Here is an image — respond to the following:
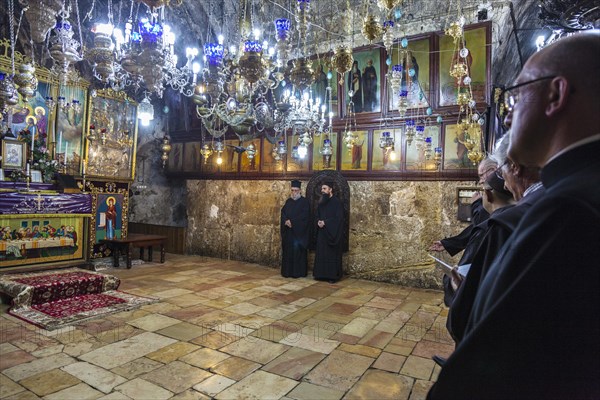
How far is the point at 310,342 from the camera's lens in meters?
4.11

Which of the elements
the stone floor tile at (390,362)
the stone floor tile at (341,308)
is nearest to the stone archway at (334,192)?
the stone floor tile at (341,308)

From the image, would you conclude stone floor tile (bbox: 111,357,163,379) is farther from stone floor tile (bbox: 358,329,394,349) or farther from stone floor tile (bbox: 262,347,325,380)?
stone floor tile (bbox: 358,329,394,349)

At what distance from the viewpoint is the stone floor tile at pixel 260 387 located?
288 cm

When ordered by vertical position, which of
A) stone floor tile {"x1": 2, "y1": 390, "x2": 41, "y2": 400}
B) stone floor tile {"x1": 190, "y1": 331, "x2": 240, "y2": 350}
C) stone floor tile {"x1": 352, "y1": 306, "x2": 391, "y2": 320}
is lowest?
stone floor tile {"x1": 352, "y1": 306, "x2": 391, "y2": 320}

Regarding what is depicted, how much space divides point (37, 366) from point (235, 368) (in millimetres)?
1904

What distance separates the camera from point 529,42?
6.84m

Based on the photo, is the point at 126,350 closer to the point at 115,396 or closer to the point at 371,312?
the point at 115,396

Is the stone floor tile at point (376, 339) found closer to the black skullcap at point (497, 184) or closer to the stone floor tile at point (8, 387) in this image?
A: the black skullcap at point (497, 184)

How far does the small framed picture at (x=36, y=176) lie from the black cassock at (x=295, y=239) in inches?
223

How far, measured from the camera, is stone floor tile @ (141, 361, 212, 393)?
301 centimetres

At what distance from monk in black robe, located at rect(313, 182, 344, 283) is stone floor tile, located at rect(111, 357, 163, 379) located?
4812 millimetres

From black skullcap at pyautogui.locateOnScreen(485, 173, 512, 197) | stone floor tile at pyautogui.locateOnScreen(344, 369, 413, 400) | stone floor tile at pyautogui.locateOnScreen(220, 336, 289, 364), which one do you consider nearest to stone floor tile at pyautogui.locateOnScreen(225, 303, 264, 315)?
stone floor tile at pyautogui.locateOnScreen(220, 336, 289, 364)

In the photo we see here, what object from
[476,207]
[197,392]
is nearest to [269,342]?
[197,392]

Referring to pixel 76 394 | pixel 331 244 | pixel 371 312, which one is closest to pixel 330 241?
pixel 331 244
